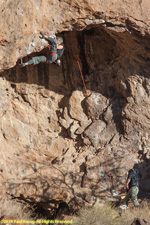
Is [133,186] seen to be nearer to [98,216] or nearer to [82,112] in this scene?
[98,216]

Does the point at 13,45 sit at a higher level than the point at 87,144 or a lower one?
higher

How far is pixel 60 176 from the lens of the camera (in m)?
8.88

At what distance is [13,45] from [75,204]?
4.32 metres

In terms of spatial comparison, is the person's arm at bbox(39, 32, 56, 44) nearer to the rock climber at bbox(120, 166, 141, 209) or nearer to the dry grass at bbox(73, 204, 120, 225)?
the rock climber at bbox(120, 166, 141, 209)

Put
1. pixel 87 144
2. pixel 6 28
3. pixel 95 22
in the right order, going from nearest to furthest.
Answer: pixel 6 28
pixel 95 22
pixel 87 144

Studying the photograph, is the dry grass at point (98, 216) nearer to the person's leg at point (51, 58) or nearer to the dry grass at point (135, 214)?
the dry grass at point (135, 214)

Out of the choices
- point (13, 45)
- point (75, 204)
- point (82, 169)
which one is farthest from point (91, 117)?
point (13, 45)

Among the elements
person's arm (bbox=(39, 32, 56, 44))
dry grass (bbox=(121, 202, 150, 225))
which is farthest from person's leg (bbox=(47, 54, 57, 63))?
dry grass (bbox=(121, 202, 150, 225))

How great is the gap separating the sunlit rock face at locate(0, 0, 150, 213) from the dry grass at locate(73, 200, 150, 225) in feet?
1.85

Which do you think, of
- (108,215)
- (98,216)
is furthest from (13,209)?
(108,215)

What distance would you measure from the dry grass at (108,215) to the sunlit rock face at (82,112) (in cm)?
56

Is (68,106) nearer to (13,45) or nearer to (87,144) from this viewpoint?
(87,144)

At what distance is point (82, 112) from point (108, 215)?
3151 mm

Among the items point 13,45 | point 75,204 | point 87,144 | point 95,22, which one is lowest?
point 75,204
